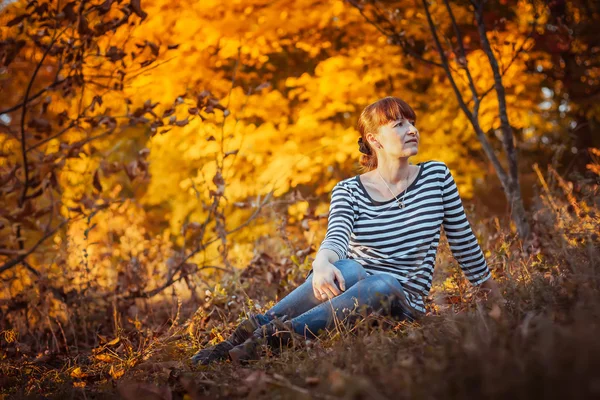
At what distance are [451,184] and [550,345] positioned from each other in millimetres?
1889

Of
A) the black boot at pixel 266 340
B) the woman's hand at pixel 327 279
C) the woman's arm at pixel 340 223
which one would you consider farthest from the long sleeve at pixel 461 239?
the black boot at pixel 266 340

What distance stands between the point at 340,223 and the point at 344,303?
47 cm

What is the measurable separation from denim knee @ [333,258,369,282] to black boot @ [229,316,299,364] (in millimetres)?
351

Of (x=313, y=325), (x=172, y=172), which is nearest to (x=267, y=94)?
(x=172, y=172)

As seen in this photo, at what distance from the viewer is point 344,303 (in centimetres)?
261

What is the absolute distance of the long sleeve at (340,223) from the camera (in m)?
2.78

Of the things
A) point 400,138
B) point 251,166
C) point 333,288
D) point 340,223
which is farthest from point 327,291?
point 251,166

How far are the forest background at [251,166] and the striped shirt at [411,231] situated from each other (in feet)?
0.58

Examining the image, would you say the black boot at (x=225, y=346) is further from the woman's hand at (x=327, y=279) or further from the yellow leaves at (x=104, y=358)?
the yellow leaves at (x=104, y=358)

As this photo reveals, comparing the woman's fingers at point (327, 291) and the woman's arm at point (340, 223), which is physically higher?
the woman's arm at point (340, 223)

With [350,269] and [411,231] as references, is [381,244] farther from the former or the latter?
[350,269]

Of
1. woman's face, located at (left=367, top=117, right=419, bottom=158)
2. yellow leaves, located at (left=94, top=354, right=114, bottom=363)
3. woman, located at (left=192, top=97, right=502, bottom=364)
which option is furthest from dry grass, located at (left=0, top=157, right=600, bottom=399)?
woman's face, located at (left=367, top=117, right=419, bottom=158)

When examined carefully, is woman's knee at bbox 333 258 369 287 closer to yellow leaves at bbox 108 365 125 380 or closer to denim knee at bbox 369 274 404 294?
denim knee at bbox 369 274 404 294

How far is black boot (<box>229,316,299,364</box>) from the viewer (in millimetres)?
2475
